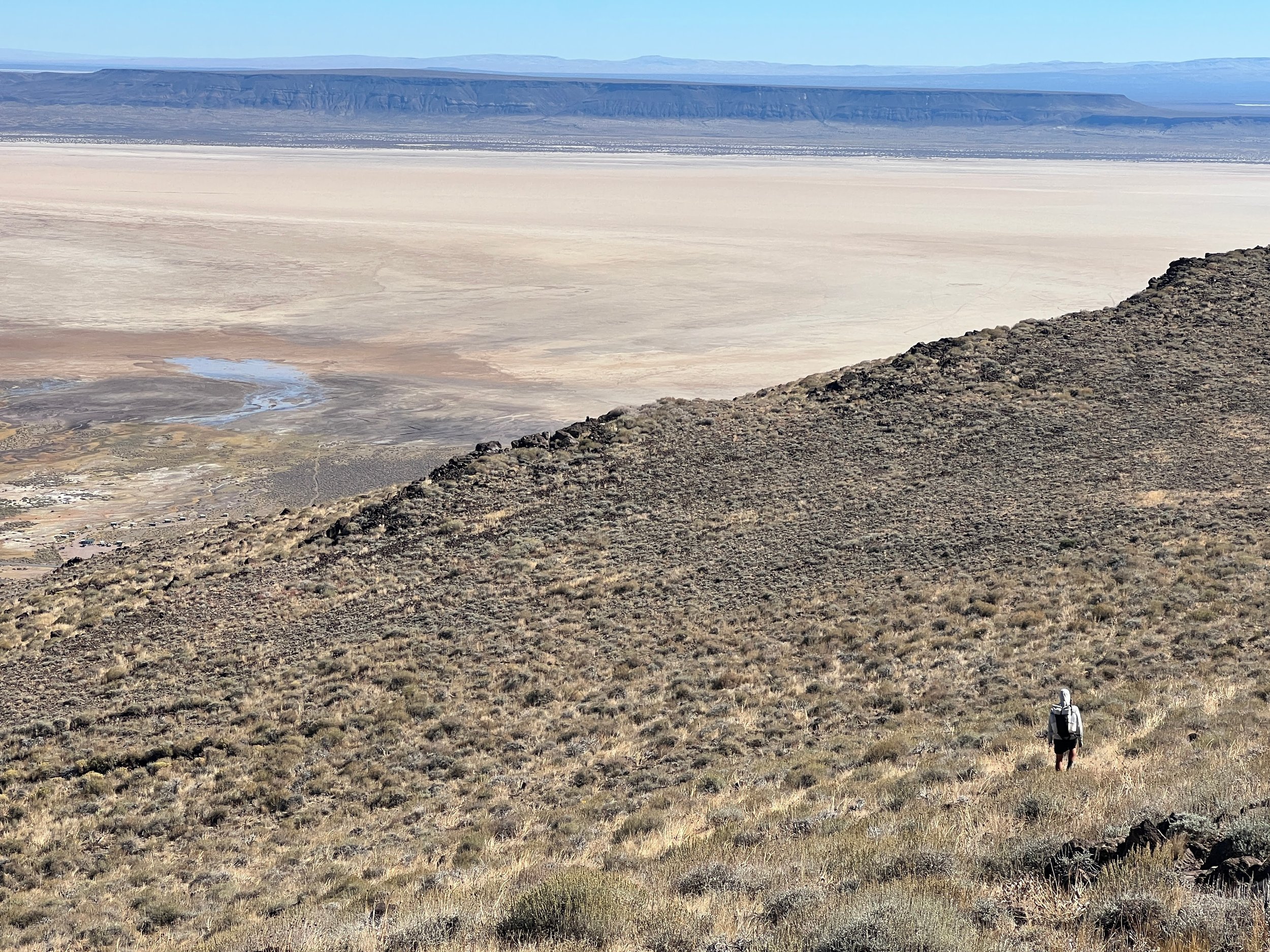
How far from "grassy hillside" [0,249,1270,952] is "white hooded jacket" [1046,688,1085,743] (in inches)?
12.4

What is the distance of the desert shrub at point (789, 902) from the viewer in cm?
732

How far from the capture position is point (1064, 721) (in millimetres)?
9898

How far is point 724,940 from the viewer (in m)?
6.96

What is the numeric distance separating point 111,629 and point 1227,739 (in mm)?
16512

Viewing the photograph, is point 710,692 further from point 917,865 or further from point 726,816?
point 917,865

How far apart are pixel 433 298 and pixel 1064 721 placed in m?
57.1

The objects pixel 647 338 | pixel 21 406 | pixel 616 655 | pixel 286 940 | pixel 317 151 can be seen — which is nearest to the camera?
pixel 286 940

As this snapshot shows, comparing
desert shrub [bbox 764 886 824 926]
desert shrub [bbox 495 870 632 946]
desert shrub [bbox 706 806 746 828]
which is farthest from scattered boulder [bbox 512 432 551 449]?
desert shrub [bbox 764 886 824 926]

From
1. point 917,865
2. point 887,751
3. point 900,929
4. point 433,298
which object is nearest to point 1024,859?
point 917,865

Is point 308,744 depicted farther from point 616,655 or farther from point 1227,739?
point 1227,739

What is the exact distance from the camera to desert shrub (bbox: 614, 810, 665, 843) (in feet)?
34.7

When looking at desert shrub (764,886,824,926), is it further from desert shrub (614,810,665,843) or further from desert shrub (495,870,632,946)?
desert shrub (614,810,665,843)

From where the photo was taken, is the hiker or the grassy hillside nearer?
the grassy hillside

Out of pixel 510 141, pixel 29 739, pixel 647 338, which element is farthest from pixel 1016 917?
pixel 510 141
